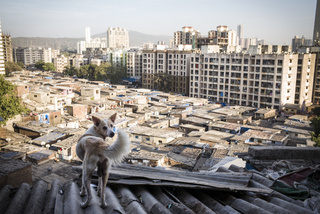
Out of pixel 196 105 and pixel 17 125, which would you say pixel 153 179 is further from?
pixel 196 105

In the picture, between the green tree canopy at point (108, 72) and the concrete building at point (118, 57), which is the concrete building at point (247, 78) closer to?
the green tree canopy at point (108, 72)

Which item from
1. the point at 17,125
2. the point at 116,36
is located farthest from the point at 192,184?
the point at 116,36

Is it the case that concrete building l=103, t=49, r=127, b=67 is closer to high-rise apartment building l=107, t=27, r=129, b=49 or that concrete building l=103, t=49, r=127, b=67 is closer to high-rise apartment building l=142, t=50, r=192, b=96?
high-rise apartment building l=142, t=50, r=192, b=96

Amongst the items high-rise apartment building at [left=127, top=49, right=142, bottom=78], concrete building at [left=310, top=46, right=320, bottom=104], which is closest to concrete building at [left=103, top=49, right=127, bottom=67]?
high-rise apartment building at [left=127, top=49, right=142, bottom=78]

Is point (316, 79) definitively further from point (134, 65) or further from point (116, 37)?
point (116, 37)

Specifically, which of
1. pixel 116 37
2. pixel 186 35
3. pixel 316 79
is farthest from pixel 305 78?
pixel 116 37

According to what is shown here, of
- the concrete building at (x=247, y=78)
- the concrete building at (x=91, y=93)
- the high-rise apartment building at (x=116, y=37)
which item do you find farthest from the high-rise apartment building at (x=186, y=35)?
the high-rise apartment building at (x=116, y=37)

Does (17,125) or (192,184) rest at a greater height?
(192,184)

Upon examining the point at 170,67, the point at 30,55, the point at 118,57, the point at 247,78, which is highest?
the point at 30,55
